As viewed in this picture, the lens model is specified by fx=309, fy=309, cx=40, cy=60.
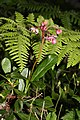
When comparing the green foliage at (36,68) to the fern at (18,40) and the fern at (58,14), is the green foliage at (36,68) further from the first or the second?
the fern at (58,14)

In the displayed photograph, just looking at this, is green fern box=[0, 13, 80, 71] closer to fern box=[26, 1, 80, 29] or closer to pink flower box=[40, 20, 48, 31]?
pink flower box=[40, 20, 48, 31]

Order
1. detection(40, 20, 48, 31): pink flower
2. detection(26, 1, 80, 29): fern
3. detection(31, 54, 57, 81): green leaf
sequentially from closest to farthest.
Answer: detection(40, 20, 48, 31): pink flower < detection(31, 54, 57, 81): green leaf < detection(26, 1, 80, 29): fern

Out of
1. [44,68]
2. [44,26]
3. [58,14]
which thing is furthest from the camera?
[58,14]

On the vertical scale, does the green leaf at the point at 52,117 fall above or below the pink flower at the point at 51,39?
below

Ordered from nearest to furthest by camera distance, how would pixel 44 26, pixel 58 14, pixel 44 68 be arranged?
pixel 44 26
pixel 44 68
pixel 58 14

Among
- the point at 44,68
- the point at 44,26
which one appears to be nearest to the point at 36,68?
the point at 44,68

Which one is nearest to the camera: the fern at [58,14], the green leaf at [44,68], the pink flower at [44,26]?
the pink flower at [44,26]

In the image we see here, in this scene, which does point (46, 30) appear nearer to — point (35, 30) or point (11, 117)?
point (35, 30)

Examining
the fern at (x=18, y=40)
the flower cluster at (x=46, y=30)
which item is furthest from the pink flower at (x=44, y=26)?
the fern at (x=18, y=40)

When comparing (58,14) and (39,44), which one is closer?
(39,44)

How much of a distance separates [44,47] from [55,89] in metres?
0.49

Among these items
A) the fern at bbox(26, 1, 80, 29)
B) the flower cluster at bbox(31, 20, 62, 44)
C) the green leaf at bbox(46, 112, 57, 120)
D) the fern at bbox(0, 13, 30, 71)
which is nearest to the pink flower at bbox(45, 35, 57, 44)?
the flower cluster at bbox(31, 20, 62, 44)

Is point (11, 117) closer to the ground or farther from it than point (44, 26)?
closer to the ground

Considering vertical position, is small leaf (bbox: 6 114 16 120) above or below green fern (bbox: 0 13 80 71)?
below
